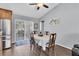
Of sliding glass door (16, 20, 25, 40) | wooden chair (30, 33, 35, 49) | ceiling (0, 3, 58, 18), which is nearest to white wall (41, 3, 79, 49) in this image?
ceiling (0, 3, 58, 18)

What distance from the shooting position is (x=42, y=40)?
7.43ft

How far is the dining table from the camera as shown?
7.06 ft

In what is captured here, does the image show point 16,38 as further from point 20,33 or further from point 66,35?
point 66,35

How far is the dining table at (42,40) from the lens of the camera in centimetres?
215

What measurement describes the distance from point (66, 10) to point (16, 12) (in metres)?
1.04

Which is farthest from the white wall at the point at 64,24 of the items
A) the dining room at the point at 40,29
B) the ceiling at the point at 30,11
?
the ceiling at the point at 30,11

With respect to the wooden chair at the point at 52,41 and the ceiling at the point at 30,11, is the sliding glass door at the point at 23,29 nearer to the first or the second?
the ceiling at the point at 30,11

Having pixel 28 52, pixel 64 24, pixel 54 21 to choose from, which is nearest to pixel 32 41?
pixel 28 52

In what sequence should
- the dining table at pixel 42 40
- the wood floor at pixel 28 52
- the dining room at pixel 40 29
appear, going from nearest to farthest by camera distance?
the wood floor at pixel 28 52 < the dining room at pixel 40 29 < the dining table at pixel 42 40

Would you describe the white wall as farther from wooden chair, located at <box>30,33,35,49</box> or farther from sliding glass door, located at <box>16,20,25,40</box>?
sliding glass door, located at <box>16,20,25,40</box>

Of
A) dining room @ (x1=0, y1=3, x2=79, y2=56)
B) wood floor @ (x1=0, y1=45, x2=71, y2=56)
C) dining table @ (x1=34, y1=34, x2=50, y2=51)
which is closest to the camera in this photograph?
wood floor @ (x1=0, y1=45, x2=71, y2=56)

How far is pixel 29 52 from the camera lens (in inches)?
76.5

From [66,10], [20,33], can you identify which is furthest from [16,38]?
[66,10]

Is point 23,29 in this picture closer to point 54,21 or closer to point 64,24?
point 54,21
